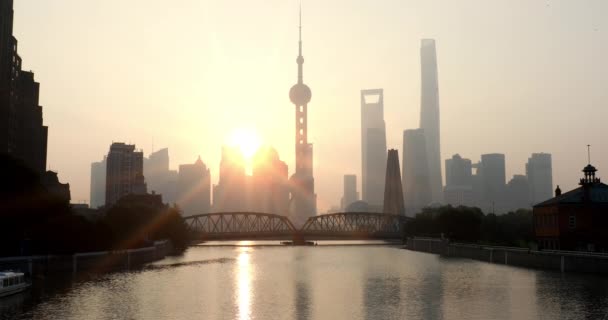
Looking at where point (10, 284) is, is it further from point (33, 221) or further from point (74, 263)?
point (74, 263)

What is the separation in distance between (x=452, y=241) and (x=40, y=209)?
112 meters

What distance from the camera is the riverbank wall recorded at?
8960 cm

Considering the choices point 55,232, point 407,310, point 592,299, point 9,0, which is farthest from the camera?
point 9,0

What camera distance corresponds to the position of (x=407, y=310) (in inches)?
2362

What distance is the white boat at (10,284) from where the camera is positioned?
70.2 m

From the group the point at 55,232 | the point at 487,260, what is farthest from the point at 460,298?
the point at 487,260

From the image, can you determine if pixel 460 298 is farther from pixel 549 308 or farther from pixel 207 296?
pixel 207 296

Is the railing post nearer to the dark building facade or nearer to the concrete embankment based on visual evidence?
the concrete embankment

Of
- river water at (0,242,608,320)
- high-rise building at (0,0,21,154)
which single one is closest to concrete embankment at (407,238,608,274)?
river water at (0,242,608,320)

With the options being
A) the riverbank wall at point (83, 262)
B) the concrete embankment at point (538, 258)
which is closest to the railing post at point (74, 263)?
the riverbank wall at point (83, 262)

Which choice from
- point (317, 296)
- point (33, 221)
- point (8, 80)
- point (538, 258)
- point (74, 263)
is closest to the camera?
point (317, 296)

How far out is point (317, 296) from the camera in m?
73.1

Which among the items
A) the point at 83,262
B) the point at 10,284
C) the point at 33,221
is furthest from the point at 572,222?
the point at 33,221

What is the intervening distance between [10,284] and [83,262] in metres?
36.9
